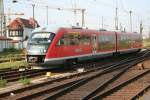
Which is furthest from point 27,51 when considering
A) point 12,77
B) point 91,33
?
point 91,33

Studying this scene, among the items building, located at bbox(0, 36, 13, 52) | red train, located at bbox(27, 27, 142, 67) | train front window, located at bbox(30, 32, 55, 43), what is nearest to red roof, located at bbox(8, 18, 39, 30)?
building, located at bbox(0, 36, 13, 52)

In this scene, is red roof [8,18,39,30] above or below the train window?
above

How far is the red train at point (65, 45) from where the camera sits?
2350cm

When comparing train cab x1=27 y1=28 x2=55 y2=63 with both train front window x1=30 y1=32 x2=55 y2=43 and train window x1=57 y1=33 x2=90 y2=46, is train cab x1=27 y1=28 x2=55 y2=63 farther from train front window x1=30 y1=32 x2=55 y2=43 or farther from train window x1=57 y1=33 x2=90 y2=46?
train window x1=57 y1=33 x2=90 y2=46

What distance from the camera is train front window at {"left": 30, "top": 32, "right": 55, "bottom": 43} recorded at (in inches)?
936

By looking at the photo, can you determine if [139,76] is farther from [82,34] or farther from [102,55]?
[102,55]

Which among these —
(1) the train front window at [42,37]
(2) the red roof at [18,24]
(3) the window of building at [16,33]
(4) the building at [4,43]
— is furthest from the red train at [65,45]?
(2) the red roof at [18,24]

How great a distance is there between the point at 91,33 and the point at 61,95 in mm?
16624

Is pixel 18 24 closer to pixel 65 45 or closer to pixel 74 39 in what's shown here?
pixel 74 39

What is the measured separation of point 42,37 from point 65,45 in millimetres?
1589

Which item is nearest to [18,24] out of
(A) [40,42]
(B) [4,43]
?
(B) [4,43]

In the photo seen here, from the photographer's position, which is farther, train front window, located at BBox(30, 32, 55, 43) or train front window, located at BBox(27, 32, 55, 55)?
train front window, located at BBox(30, 32, 55, 43)

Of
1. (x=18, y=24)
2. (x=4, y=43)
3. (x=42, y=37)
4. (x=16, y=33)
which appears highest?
(x=18, y=24)

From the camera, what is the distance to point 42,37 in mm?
24156
